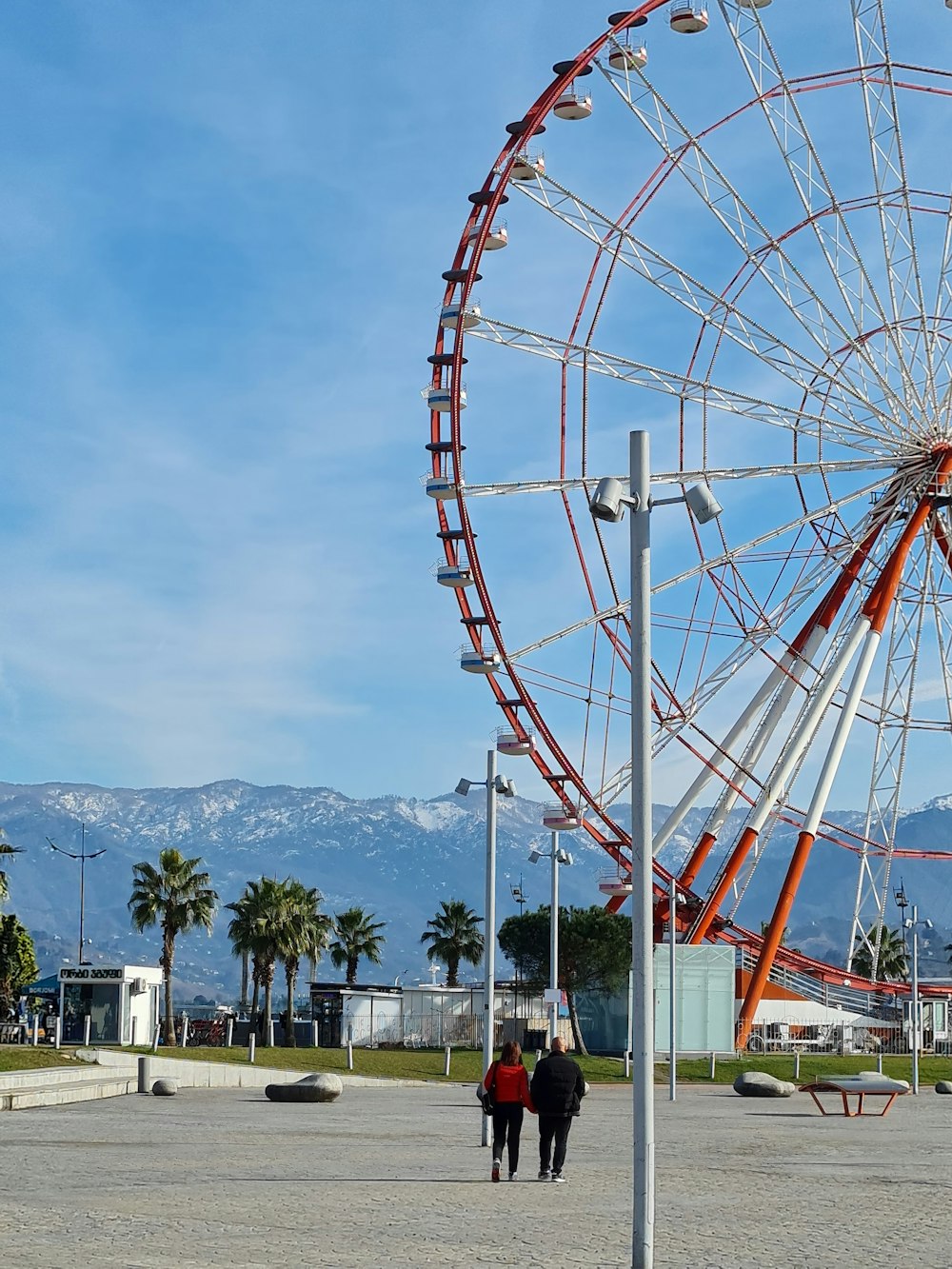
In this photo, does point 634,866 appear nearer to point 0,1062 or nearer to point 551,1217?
point 551,1217

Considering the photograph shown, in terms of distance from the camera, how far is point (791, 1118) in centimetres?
3494

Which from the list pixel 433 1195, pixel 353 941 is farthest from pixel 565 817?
pixel 353 941

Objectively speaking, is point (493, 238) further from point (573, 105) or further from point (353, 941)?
point (353, 941)

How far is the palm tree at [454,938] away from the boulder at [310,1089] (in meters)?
61.6

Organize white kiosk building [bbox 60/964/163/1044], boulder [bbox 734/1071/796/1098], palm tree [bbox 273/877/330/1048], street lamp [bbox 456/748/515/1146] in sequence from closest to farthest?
street lamp [bbox 456/748/515/1146] < boulder [bbox 734/1071/796/1098] < white kiosk building [bbox 60/964/163/1044] < palm tree [bbox 273/877/330/1048]

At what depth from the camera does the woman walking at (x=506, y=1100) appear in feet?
66.3

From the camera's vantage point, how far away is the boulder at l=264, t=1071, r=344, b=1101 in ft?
124

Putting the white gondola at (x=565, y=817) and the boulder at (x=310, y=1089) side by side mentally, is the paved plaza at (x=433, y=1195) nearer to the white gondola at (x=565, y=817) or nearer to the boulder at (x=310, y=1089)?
the boulder at (x=310, y=1089)

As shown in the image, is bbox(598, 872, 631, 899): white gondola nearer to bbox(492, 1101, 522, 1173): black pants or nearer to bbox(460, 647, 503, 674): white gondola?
bbox(460, 647, 503, 674): white gondola

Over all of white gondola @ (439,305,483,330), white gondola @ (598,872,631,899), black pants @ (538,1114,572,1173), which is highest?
white gondola @ (439,305,483,330)

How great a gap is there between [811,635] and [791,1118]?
55.5 ft

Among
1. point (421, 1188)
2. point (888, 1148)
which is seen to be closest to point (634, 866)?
point (421, 1188)

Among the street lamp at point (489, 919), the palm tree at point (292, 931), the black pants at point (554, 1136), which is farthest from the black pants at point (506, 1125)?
the palm tree at point (292, 931)

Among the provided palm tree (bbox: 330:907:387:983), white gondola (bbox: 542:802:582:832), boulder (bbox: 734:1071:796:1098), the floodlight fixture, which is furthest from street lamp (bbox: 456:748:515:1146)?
palm tree (bbox: 330:907:387:983)
